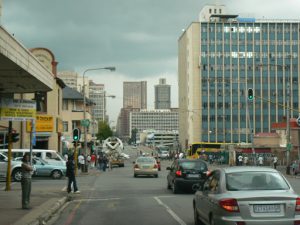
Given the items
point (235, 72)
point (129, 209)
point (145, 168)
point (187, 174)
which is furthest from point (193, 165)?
point (235, 72)

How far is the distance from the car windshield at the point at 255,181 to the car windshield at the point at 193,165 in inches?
523

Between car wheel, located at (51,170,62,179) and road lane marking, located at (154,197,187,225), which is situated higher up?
road lane marking, located at (154,197,187,225)

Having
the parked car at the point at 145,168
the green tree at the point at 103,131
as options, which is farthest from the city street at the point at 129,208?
the green tree at the point at 103,131

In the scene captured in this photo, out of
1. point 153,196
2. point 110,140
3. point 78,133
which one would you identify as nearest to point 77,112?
point 110,140

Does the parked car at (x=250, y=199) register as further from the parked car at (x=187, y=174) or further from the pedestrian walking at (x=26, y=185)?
the parked car at (x=187, y=174)

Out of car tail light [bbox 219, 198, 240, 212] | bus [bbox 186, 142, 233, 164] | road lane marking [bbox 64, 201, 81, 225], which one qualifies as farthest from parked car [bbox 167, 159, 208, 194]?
bus [bbox 186, 142, 233, 164]

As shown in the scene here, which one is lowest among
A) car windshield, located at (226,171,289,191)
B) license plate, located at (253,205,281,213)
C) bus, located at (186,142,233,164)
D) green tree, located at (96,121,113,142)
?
bus, located at (186,142,233,164)

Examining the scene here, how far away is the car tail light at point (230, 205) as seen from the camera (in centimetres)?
981

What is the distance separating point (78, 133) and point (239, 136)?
105792mm

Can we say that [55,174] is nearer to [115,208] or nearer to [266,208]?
[115,208]

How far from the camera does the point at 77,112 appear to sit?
76.8 meters

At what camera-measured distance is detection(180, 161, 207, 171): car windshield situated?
2427 cm

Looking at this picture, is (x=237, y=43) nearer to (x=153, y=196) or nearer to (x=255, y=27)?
(x=255, y=27)

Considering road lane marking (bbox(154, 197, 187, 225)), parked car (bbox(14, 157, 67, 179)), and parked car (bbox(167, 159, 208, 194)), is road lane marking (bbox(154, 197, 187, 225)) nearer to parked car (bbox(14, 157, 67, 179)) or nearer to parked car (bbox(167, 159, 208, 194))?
parked car (bbox(167, 159, 208, 194))
